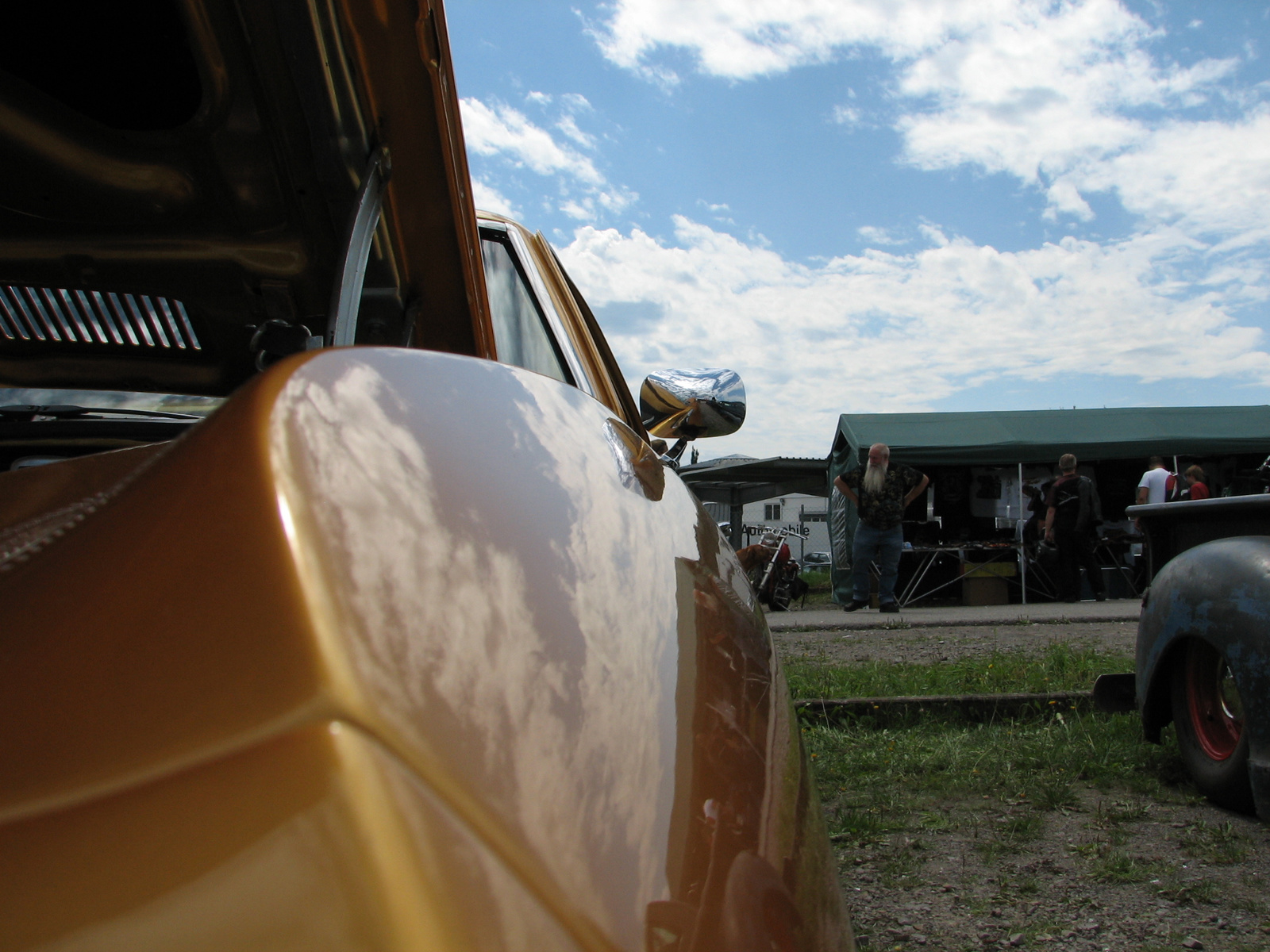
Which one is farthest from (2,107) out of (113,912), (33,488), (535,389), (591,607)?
(113,912)

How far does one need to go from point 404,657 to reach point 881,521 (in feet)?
30.3

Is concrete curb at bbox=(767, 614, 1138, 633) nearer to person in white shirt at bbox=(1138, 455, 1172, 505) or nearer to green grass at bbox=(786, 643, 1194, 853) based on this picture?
person in white shirt at bbox=(1138, 455, 1172, 505)

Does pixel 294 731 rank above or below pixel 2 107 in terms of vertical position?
below

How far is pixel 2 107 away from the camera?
149 cm

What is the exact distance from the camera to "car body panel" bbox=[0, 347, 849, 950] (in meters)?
0.36

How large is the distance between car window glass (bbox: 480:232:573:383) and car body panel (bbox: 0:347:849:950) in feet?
3.74

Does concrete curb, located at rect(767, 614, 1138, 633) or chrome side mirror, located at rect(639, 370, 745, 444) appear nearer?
chrome side mirror, located at rect(639, 370, 745, 444)

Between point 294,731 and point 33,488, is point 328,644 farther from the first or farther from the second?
point 33,488

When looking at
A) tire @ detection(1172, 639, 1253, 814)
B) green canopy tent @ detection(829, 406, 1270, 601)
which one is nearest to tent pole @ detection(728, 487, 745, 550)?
green canopy tent @ detection(829, 406, 1270, 601)

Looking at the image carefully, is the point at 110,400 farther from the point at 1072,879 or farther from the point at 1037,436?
the point at 1037,436

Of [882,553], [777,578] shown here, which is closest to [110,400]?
[882,553]

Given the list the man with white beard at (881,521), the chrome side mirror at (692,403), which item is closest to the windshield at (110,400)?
the chrome side mirror at (692,403)

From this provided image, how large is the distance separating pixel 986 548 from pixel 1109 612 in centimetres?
376

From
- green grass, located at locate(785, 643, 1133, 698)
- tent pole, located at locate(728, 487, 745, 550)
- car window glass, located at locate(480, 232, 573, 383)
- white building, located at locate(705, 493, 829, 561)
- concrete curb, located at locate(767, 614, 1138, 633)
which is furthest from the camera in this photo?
white building, located at locate(705, 493, 829, 561)
